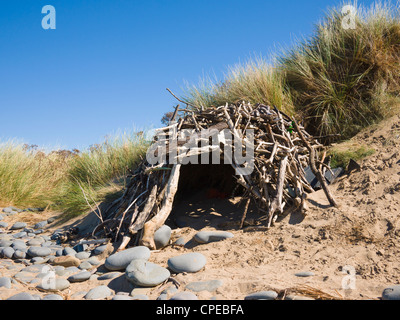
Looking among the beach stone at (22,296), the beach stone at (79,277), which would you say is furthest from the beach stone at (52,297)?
the beach stone at (79,277)

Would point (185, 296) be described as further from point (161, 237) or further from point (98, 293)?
point (161, 237)

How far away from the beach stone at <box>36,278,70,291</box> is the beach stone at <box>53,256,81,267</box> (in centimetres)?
53

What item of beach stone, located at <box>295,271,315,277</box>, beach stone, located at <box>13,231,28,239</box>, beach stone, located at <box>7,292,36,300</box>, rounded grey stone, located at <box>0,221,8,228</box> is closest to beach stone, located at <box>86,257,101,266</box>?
beach stone, located at <box>7,292,36,300</box>

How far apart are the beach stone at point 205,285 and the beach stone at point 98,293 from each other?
774mm

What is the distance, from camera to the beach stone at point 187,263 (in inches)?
139

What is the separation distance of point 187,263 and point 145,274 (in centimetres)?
46

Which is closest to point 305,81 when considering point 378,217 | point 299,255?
point 378,217

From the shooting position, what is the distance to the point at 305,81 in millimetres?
7586

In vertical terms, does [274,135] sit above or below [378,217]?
above

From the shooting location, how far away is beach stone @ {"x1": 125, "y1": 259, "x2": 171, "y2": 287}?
3.29 m

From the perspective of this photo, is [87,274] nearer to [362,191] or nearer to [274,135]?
[274,135]

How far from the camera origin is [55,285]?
345cm

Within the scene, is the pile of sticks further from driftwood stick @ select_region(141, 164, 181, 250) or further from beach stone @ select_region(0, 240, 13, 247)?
beach stone @ select_region(0, 240, 13, 247)
